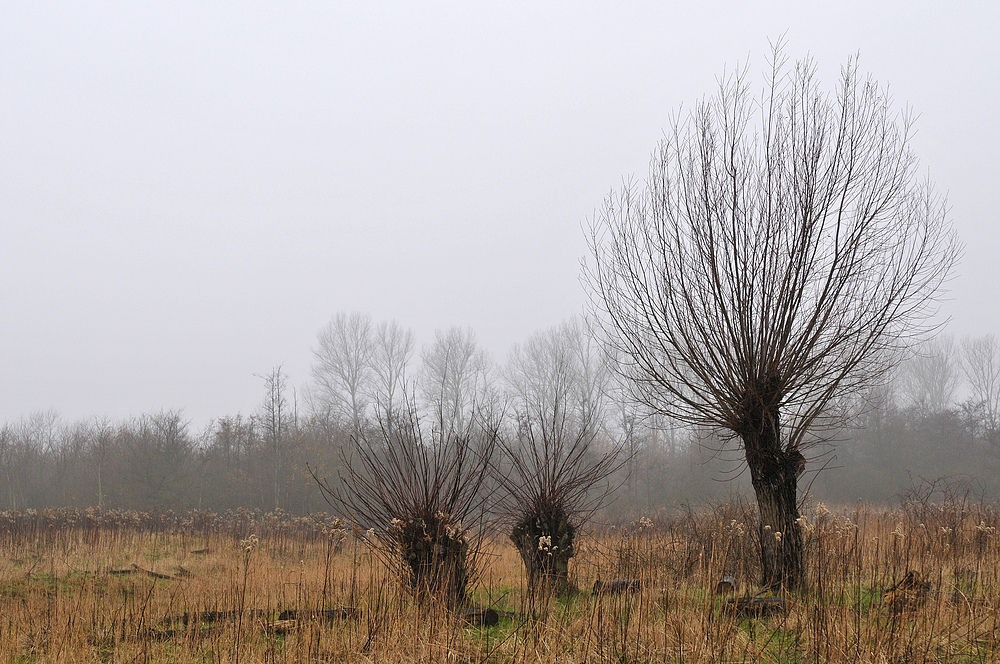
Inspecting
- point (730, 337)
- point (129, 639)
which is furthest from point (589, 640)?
point (129, 639)

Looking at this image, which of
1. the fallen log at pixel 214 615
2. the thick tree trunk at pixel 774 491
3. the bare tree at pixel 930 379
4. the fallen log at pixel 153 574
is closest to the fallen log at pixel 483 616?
the fallen log at pixel 214 615

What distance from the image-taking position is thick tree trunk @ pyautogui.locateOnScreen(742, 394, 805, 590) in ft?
20.1

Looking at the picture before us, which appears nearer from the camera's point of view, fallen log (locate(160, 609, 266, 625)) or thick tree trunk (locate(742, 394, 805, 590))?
fallen log (locate(160, 609, 266, 625))

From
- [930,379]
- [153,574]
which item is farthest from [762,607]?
[930,379]

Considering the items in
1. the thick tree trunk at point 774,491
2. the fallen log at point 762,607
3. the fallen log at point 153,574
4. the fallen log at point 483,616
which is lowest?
the fallen log at point 153,574

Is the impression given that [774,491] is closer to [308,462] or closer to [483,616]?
[483,616]

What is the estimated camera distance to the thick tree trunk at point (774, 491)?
20.1 ft

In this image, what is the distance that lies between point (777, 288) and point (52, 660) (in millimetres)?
6628

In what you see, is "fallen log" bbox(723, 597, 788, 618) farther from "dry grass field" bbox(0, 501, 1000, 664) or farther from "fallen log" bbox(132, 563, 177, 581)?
"fallen log" bbox(132, 563, 177, 581)

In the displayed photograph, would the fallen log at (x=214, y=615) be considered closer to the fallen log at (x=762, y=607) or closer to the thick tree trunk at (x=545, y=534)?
the thick tree trunk at (x=545, y=534)

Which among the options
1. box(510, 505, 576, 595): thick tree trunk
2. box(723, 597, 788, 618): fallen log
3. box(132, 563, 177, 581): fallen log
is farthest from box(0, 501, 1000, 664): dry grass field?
box(132, 563, 177, 581): fallen log

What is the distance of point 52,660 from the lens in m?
4.59

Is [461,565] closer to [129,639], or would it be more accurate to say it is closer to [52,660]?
[129,639]

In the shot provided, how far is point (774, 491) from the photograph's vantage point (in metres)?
6.34
